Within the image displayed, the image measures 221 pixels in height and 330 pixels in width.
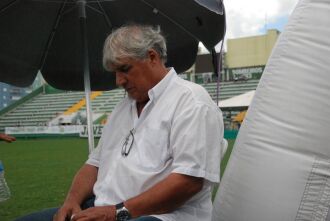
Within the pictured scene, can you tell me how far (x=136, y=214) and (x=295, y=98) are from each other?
73cm

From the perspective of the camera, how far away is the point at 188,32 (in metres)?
3.07

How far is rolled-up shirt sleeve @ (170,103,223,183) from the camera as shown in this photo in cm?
160

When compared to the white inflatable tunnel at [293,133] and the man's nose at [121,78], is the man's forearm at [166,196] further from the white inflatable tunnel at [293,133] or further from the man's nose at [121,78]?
the man's nose at [121,78]

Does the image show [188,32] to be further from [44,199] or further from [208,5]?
[44,199]

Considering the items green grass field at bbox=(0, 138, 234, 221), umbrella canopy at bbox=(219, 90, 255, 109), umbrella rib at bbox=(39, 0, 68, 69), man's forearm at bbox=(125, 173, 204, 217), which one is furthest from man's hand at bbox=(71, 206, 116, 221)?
umbrella canopy at bbox=(219, 90, 255, 109)

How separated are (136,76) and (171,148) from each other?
37 centimetres

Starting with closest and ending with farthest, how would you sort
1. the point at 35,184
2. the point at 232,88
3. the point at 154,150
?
1. the point at 154,150
2. the point at 35,184
3. the point at 232,88

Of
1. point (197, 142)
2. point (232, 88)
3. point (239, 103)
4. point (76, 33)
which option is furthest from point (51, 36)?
point (232, 88)

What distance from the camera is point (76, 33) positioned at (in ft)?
10.9

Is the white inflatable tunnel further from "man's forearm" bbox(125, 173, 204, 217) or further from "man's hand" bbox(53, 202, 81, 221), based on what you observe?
"man's hand" bbox(53, 202, 81, 221)

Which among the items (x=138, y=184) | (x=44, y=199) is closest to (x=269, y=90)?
(x=138, y=184)

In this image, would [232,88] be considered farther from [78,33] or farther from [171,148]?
[171,148]

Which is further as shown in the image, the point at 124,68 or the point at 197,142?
the point at 124,68

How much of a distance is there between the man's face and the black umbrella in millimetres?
922
